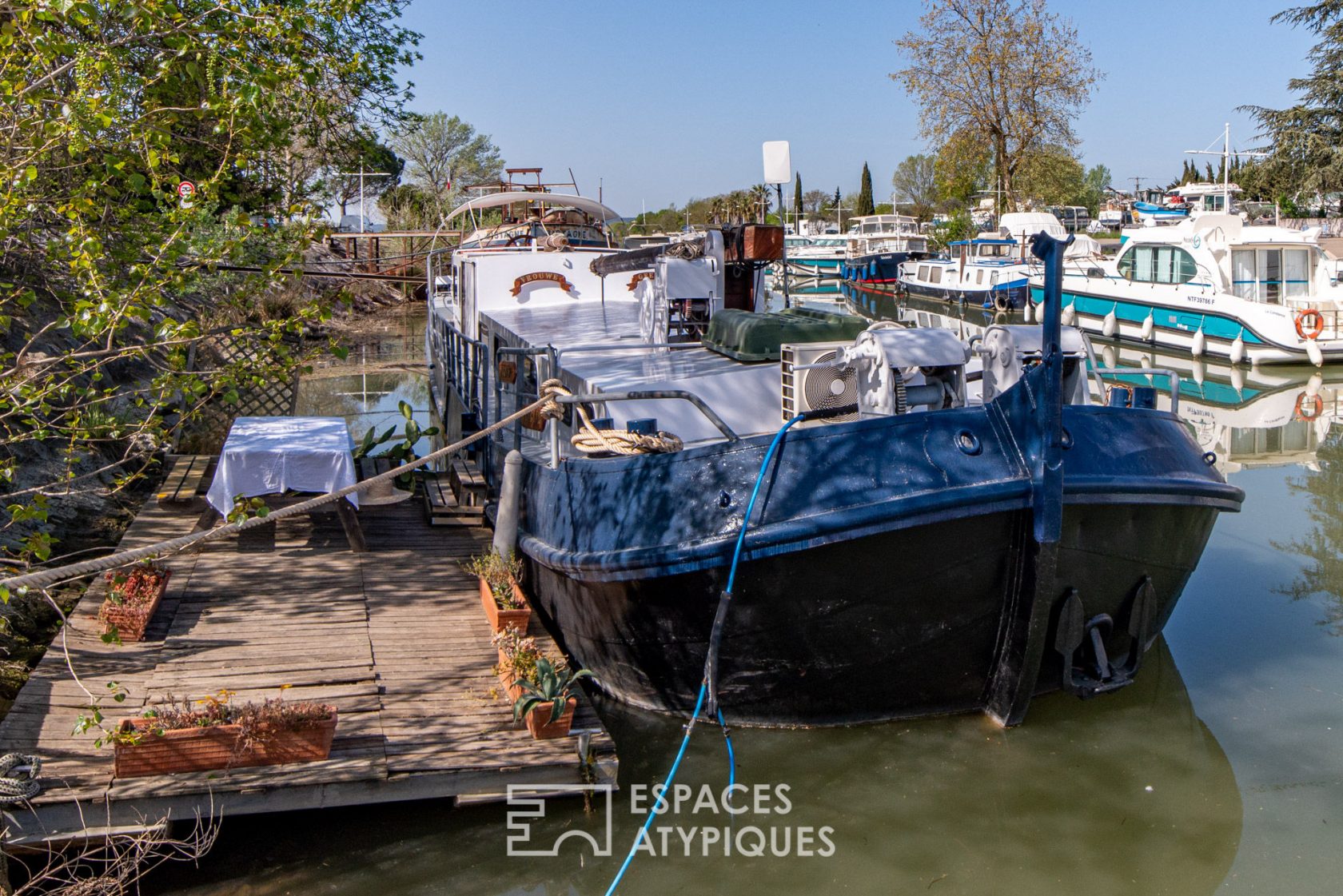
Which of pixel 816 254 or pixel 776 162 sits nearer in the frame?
pixel 776 162

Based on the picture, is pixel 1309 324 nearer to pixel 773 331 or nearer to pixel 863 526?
pixel 773 331

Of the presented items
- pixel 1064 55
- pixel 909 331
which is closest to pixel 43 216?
pixel 909 331

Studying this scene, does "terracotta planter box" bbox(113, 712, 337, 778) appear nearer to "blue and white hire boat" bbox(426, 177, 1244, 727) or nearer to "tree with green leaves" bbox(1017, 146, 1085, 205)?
"blue and white hire boat" bbox(426, 177, 1244, 727)

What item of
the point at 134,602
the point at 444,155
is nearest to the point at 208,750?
the point at 134,602

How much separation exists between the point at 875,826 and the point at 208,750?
3.43 m

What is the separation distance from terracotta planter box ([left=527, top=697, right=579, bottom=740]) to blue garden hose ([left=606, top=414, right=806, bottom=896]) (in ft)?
2.03

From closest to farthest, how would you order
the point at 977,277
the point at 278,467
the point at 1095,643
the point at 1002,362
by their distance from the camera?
the point at 1095,643 → the point at 1002,362 → the point at 278,467 → the point at 977,277

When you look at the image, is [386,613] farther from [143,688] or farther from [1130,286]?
[1130,286]

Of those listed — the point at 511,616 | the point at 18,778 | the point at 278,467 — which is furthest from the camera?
the point at 278,467

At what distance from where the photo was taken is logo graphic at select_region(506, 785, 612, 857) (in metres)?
5.89

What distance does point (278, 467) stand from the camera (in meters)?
8.37

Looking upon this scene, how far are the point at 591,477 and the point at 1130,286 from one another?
2145cm

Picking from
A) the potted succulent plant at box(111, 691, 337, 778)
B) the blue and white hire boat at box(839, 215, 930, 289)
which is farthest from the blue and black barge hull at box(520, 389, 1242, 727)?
the blue and white hire boat at box(839, 215, 930, 289)

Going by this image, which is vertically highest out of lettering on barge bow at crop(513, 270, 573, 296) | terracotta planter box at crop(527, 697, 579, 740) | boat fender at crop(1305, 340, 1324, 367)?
lettering on barge bow at crop(513, 270, 573, 296)
